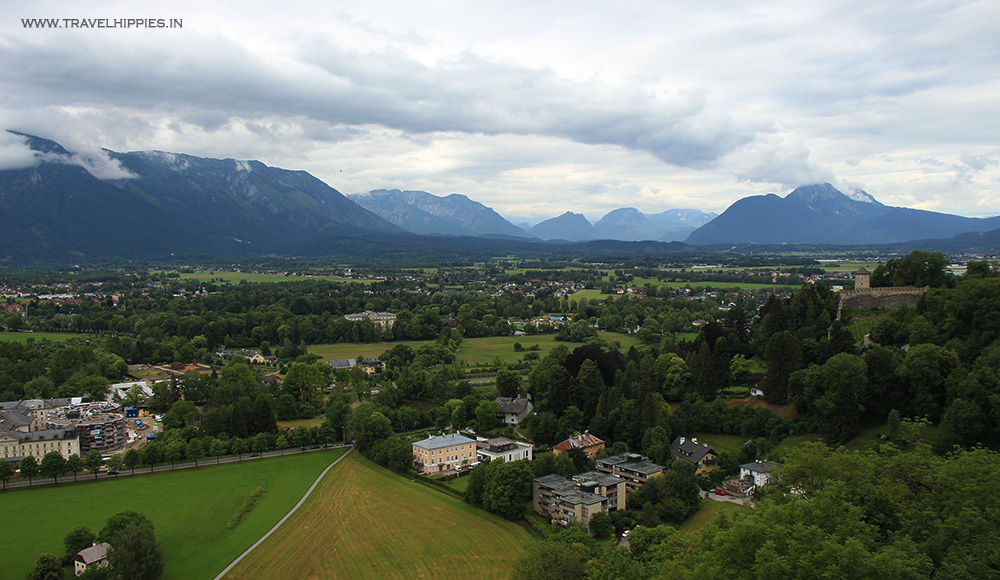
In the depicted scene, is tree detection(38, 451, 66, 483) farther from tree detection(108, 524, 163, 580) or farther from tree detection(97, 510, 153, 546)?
tree detection(108, 524, 163, 580)

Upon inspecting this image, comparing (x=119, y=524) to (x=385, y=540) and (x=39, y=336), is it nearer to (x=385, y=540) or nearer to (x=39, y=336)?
(x=385, y=540)

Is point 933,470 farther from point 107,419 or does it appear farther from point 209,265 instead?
point 209,265

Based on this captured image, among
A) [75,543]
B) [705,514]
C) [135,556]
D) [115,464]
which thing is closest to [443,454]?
[705,514]

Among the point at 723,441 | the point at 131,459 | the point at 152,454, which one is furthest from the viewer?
the point at 152,454

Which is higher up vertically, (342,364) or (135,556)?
(135,556)

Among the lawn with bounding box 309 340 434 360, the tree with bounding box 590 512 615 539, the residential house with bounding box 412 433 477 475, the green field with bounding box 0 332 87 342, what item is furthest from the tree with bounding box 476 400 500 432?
the green field with bounding box 0 332 87 342

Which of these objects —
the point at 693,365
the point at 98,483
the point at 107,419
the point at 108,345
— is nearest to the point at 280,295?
the point at 108,345

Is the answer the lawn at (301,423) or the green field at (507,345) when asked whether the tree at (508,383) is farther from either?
the green field at (507,345)
